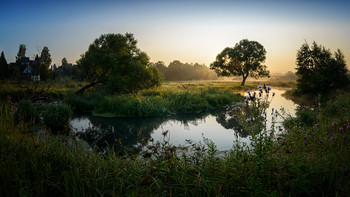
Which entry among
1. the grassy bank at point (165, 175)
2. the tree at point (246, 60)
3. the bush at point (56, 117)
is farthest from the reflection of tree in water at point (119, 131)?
the tree at point (246, 60)

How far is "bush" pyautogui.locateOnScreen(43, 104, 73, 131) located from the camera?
8266 millimetres

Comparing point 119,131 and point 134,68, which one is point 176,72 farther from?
point 119,131

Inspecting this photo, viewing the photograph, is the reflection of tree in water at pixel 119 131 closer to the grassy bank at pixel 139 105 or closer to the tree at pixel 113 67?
the grassy bank at pixel 139 105

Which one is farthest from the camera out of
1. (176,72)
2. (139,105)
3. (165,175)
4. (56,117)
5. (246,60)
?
(176,72)

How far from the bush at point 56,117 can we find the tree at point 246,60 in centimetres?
3519

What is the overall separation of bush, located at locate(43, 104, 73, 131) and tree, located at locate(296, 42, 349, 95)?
2137cm

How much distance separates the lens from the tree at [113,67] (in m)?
16.5

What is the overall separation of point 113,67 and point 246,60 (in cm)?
3039

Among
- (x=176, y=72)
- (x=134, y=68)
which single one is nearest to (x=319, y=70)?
(x=134, y=68)

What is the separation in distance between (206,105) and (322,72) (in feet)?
44.7

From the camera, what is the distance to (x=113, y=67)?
1675cm

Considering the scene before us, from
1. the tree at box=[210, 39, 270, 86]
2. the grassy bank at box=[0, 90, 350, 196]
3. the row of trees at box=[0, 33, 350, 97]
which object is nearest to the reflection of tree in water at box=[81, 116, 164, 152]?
the grassy bank at box=[0, 90, 350, 196]

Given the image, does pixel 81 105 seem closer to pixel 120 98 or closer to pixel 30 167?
pixel 120 98

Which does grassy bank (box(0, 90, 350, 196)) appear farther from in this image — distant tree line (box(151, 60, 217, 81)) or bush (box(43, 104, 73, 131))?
distant tree line (box(151, 60, 217, 81))
